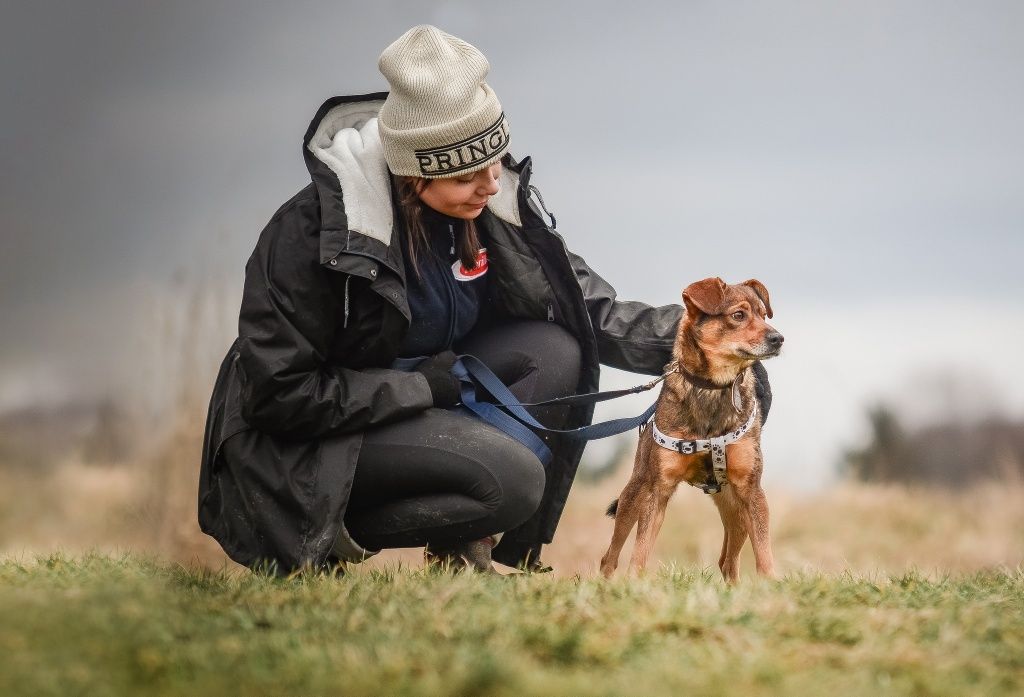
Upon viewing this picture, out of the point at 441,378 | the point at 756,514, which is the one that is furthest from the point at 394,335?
the point at 756,514

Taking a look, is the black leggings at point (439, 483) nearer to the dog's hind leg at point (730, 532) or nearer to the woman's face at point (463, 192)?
the woman's face at point (463, 192)

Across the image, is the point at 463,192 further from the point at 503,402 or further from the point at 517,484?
the point at 517,484

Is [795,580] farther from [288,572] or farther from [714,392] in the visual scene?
[288,572]

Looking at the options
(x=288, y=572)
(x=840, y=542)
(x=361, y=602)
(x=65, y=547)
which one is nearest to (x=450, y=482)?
(x=288, y=572)

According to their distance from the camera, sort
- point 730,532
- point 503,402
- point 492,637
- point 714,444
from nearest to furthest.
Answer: point 492,637 < point 503,402 < point 714,444 < point 730,532

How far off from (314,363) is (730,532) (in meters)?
2.13

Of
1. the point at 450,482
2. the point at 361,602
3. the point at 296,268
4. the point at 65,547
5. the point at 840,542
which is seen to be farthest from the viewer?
the point at 840,542

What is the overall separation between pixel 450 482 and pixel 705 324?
1380 mm

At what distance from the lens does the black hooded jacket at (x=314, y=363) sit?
12.6ft

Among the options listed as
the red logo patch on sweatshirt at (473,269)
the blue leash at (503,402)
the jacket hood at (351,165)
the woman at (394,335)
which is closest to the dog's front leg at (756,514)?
the blue leash at (503,402)

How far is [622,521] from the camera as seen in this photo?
4.82 meters

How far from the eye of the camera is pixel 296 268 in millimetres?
3855

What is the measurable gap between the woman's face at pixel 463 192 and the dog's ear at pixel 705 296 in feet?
3.55

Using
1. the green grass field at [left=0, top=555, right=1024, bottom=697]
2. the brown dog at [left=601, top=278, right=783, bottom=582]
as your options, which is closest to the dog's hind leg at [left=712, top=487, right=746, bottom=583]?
the brown dog at [left=601, top=278, right=783, bottom=582]
